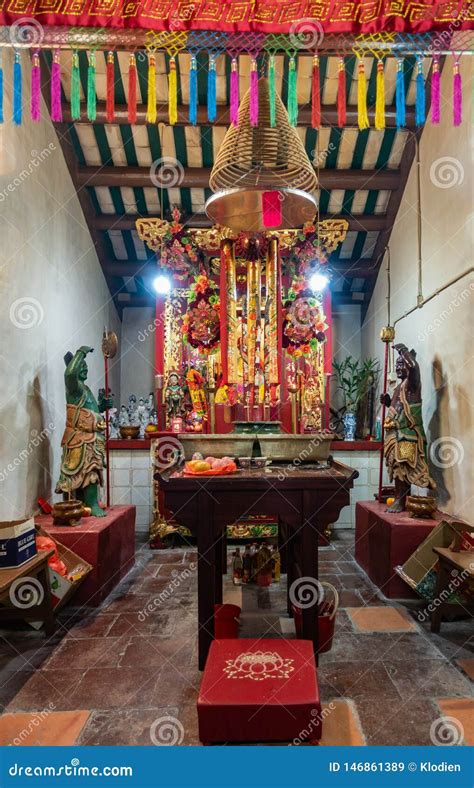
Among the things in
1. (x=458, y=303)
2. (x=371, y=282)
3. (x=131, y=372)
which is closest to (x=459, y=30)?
(x=458, y=303)

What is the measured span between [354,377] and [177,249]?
10.9 feet

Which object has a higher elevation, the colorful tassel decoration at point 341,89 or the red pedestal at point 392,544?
the colorful tassel decoration at point 341,89

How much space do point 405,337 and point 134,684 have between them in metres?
5.01

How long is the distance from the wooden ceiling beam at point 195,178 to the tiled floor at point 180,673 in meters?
5.06

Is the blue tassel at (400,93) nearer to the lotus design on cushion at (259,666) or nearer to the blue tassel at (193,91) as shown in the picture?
the blue tassel at (193,91)

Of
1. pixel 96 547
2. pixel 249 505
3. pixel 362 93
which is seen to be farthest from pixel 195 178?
pixel 249 505

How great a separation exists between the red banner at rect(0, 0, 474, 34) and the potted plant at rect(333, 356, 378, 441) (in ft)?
16.7

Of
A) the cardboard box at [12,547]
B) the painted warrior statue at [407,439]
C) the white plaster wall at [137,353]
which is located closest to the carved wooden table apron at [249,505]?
the cardboard box at [12,547]

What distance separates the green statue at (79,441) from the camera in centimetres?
450

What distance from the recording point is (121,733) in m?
2.32

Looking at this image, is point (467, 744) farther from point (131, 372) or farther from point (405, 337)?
point (131, 372)

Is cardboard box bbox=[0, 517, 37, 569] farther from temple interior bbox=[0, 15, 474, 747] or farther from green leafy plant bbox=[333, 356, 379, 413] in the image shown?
green leafy plant bbox=[333, 356, 379, 413]

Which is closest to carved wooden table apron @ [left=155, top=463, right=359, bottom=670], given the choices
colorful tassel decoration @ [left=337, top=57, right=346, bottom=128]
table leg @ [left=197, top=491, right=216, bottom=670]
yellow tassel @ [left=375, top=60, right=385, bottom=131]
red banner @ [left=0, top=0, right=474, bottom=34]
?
table leg @ [left=197, top=491, right=216, bottom=670]

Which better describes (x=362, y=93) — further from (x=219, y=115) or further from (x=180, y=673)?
(x=180, y=673)
